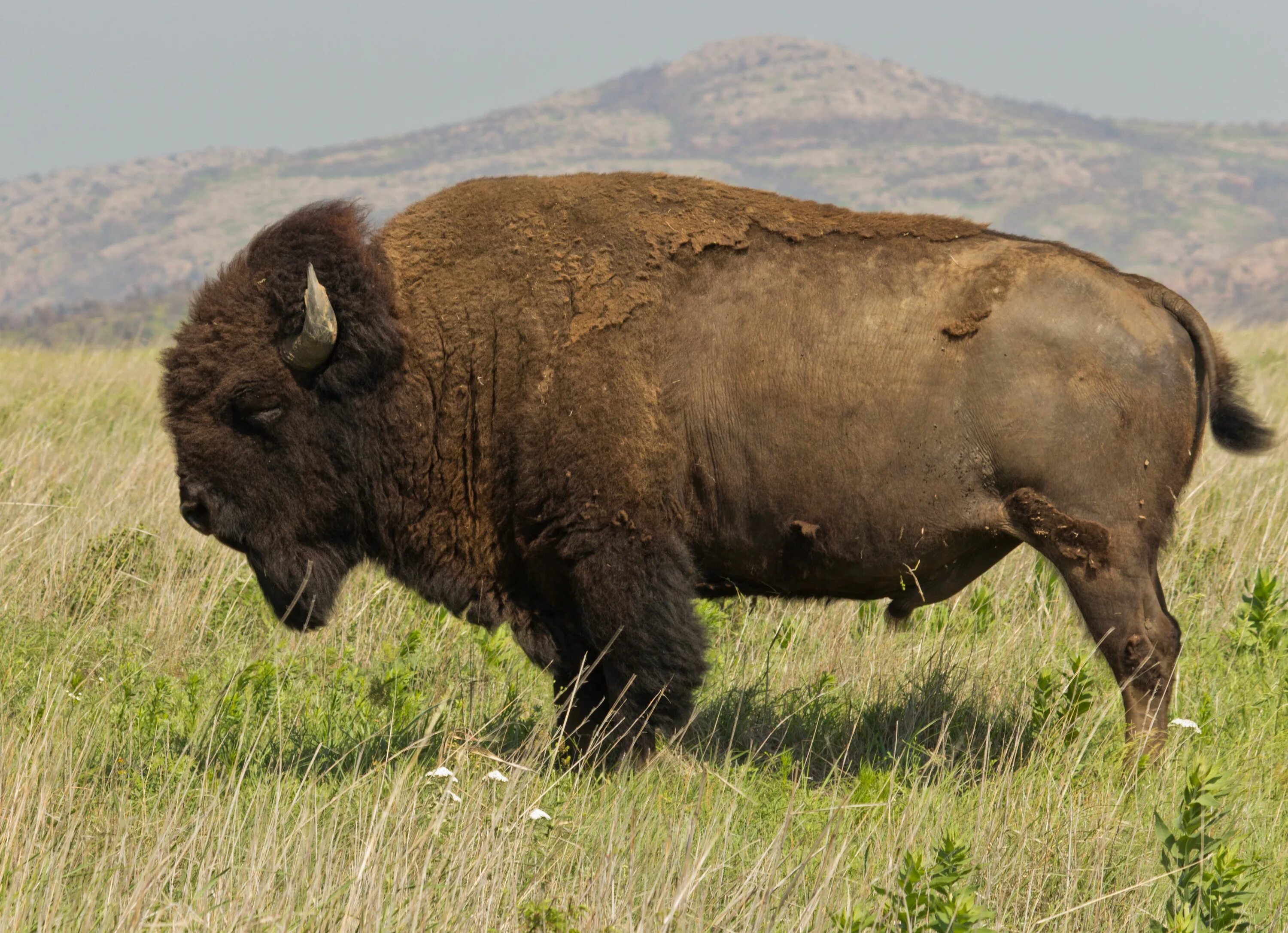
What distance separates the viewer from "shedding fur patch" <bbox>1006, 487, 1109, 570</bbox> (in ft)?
14.5

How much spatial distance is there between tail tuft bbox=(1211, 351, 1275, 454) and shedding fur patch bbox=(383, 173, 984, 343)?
43.1 inches

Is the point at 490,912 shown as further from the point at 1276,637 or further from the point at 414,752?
the point at 1276,637

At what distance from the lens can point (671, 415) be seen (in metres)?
4.66

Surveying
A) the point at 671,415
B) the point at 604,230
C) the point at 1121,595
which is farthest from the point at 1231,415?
the point at 604,230

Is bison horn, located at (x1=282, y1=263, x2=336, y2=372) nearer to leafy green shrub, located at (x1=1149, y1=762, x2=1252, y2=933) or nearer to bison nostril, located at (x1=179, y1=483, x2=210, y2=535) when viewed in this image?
bison nostril, located at (x1=179, y1=483, x2=210, y2=535)

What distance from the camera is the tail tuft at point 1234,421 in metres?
4.74

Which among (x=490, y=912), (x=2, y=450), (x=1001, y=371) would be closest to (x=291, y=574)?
(x=490, y=912)

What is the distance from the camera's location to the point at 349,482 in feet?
16.3

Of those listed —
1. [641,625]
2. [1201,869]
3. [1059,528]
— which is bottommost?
[1201,869]

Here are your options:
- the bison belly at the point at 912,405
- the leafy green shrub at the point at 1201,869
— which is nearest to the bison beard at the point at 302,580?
the bison belly at the point at 912,405

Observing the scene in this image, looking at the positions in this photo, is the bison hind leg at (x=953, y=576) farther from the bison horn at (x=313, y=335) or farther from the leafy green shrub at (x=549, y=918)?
the bison horn at (x=313, y=335)

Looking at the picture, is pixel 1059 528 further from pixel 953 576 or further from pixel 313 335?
pixel 313 335

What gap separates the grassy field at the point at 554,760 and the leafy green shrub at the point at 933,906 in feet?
0.09

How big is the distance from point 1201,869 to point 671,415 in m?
2.29
